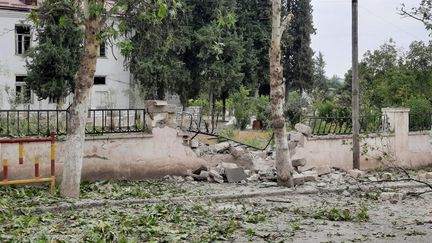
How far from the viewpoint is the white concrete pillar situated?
1788 cm

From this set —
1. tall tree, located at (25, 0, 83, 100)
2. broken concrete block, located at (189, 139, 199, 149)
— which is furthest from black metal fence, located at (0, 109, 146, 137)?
tall tree, located at (25, 0, 83, 100)

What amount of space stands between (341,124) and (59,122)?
8.12 meters

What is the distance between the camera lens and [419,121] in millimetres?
18859

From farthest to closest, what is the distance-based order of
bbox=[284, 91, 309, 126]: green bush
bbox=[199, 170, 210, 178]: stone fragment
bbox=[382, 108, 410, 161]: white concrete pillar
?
bbox=[284, 91, 309, 126]: green bush
bbox=[382, 108, 410, 161]: white concrete pillar
bbox=[199, 170, 210, 178]: stone fragment

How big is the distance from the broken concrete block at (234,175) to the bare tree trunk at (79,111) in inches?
168

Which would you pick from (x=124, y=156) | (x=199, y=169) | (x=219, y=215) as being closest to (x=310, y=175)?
(x=199, y=169)

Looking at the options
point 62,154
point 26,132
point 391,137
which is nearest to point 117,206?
point 62,154

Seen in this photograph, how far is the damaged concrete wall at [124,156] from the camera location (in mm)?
12297

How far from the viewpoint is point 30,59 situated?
31859mm

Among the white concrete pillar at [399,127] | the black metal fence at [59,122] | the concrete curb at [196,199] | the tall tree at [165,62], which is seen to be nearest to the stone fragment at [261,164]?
the concrete curb at [196,199]

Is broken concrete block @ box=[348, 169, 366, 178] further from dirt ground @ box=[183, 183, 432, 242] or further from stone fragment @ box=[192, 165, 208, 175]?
stone fragment @ box=[192, 165, 208, 175]

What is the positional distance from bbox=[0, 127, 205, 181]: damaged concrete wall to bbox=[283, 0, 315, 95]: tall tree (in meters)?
31.7

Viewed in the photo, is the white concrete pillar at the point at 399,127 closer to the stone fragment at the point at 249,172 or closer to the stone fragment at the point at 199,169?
the stone fragment at the point at 249,172

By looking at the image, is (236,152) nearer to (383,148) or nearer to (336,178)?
(336,178)
